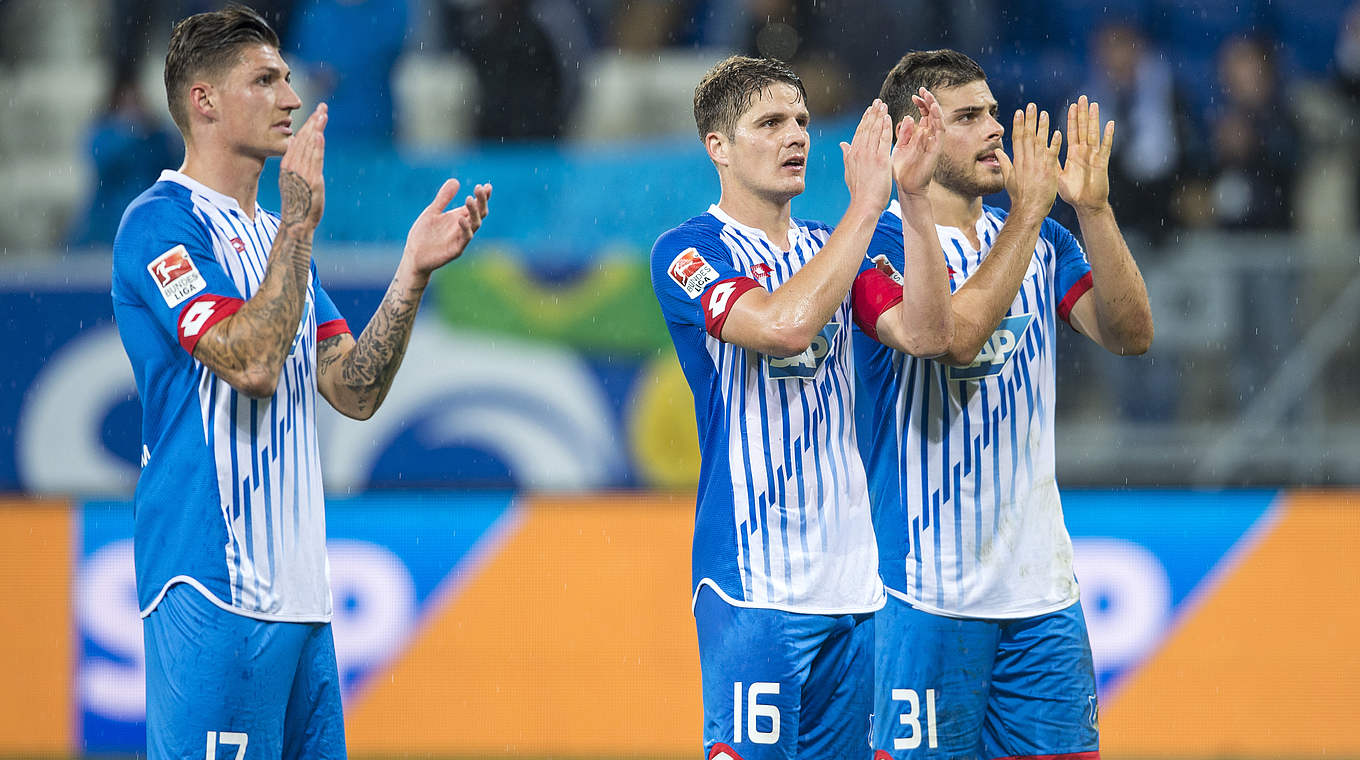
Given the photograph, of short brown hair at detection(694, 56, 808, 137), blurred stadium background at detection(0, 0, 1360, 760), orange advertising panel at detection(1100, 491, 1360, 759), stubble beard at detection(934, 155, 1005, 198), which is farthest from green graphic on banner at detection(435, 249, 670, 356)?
short brown hair at detection(694, 56, 808, 137)

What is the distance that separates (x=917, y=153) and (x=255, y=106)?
1610mm

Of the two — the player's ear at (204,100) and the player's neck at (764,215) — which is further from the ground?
the player's ear at (204,100)

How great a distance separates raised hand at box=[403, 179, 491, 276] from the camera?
3797 millimetres

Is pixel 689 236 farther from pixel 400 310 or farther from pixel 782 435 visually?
pixel 400 310

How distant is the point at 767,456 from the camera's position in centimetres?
370

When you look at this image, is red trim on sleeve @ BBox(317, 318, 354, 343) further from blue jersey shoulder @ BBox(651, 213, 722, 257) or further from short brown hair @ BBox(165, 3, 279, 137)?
blue jersey shoulder @ BBox(651, 213, 722, 257)

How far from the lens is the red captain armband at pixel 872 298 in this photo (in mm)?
3865

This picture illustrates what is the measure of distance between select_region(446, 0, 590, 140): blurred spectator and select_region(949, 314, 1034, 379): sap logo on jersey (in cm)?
571

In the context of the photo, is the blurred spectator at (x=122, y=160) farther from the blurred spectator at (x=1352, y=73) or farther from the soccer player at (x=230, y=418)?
the blurred spectator at (x=1352, y=73)

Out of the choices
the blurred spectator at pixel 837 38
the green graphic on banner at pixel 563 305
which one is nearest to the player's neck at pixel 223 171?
the green graphic on banner at pixel 563 305

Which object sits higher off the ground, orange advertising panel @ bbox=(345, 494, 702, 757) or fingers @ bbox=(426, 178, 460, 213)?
fingers @ bbox=(426, 178, 460, 213)

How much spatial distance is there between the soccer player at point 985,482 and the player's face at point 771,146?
0.33m

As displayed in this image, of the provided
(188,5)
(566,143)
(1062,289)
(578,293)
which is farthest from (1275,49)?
(188,5)

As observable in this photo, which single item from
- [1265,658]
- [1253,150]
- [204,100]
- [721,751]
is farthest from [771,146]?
[1253,150]
